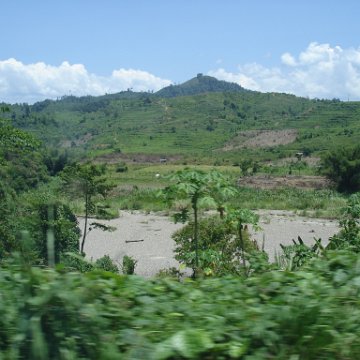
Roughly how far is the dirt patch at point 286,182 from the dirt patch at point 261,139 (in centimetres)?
3656

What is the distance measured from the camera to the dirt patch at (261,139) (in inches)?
3749

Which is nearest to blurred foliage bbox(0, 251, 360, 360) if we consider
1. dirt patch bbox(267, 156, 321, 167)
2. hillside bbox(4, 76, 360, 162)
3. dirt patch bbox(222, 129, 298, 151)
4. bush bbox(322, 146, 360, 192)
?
bush bbox(322, 146, 360, 192)

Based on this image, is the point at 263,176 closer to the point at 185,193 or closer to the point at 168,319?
the point at 185,193

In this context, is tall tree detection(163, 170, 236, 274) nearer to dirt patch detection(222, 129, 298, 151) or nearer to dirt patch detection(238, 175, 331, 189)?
dirt patch detection(238, 175, 331, 189)

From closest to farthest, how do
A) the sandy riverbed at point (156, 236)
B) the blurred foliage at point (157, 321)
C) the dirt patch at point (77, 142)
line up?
1. the blurred foliage at point (157, 321)
2. the sandy riverbed at point (156, 236)
3. the dirt patch at point (77, 142)

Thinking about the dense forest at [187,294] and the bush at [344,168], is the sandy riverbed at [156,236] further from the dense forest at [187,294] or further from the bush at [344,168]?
the bush at [344,168]

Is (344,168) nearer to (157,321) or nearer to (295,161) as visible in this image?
(295,161)

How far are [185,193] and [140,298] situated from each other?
4.18 meters

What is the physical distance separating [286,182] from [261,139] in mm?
43889

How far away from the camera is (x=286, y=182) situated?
183 ft

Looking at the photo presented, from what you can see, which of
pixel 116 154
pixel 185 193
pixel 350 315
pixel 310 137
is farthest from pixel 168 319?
pixel 310 137

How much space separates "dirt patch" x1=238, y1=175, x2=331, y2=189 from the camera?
54.4 metres

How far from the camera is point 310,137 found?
3561 inches

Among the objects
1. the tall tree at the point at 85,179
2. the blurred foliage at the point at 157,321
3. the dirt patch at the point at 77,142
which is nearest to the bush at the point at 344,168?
the tall tree at the point at 85,179
